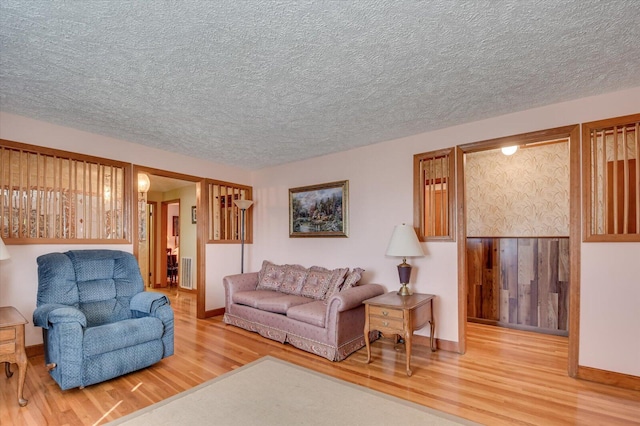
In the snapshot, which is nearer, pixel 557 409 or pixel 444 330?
pixel 557 409

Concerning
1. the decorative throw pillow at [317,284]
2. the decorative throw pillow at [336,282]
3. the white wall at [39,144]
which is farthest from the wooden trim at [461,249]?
the white wall at [39,144]

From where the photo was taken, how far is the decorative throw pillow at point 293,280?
435 centimetres

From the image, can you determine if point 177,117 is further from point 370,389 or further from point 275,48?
point 370,389

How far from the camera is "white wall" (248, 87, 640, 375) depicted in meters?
2.72

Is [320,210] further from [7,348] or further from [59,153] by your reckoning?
[7,348]

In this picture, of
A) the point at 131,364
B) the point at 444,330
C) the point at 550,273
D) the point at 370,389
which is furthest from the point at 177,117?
the point at 550,273

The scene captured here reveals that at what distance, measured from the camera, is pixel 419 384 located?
2.71 meters

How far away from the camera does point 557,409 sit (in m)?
2.33

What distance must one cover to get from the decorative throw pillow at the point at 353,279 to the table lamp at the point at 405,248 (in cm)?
53

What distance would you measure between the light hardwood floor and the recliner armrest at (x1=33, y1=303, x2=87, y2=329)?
530 millimetres

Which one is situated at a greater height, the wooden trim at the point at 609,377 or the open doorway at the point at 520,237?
the open doorway at the point at 520,237

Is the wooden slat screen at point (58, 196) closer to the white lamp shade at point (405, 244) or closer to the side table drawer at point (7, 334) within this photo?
the side table drawer at point (7, 334)

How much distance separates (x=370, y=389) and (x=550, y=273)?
308 cm

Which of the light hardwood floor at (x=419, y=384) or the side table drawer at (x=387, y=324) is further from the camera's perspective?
the side table drawer at (x=387, y=324)
